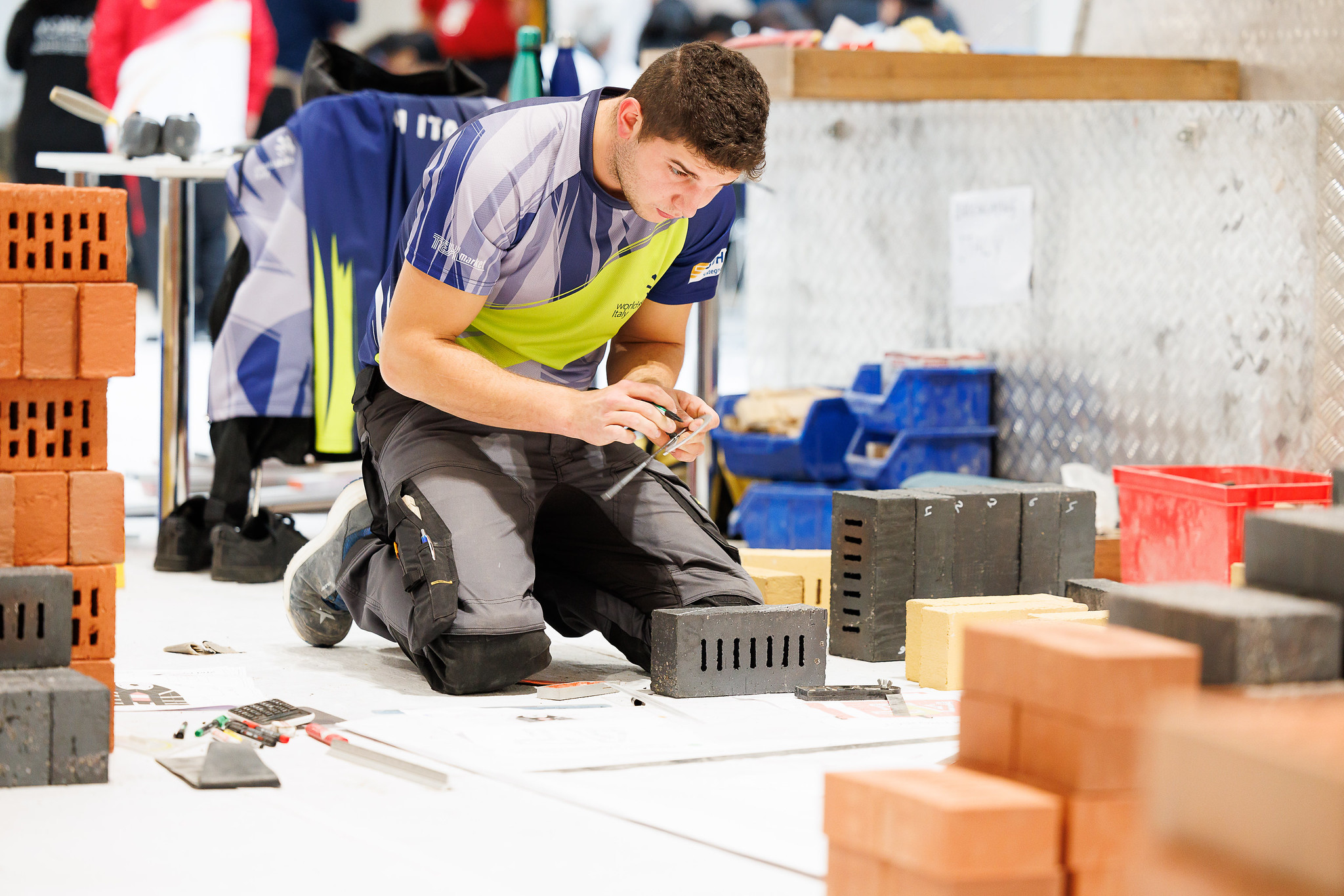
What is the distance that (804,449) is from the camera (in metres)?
4.40

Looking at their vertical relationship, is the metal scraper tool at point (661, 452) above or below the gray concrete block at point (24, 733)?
above

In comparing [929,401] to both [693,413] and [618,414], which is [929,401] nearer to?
[693,413]

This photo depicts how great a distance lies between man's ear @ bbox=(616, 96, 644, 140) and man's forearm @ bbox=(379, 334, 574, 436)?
465mm

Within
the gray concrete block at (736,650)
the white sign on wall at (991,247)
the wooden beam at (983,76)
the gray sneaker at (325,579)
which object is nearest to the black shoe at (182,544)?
the gray sneaker at (325,579)

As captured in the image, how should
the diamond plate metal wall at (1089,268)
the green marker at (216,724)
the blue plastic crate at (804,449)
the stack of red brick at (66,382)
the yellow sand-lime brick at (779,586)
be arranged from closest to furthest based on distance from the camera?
the stack of red brick at (66,382) → the green marker at (216,724) → the yellow sand-lime brick at (779,586) → the diamond plate metal wall at (1089,268) → the blue plastic crate at (804,449)

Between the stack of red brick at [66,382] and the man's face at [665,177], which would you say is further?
the man's face at [665,177]

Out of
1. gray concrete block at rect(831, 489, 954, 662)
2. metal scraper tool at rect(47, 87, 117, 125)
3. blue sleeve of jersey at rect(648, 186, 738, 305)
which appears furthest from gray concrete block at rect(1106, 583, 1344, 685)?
metal scraper tool at rect(47, 87, 117, 125)

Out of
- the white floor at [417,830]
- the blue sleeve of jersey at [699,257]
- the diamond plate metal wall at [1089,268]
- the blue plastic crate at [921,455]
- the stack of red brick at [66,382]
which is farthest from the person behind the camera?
the blue plastic crate at [921,455]

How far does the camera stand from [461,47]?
806 cm

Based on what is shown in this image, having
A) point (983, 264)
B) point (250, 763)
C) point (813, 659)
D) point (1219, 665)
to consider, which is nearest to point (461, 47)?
point (983, 264)

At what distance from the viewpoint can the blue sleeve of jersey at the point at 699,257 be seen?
298 cm

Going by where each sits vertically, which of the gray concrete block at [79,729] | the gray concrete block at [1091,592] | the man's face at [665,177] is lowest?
the gray concrete block at [79,729]

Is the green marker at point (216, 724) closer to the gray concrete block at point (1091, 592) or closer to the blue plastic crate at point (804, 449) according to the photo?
the gray concrete block at point (1091, 592)

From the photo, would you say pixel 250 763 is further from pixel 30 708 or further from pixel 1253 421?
pixel 1253 421
